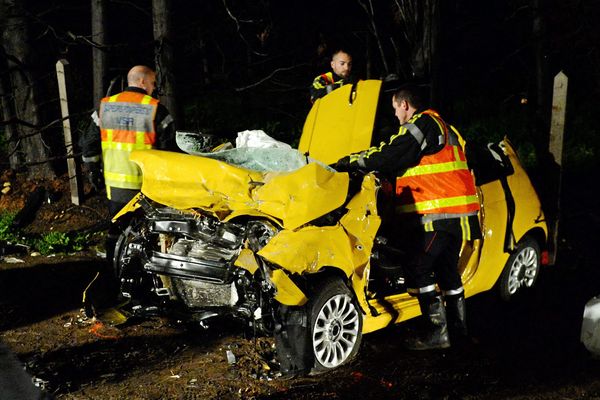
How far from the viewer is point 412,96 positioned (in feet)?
18.1

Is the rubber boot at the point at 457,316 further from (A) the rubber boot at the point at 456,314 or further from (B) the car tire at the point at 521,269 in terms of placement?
(B) the car tire at the point at 521,269

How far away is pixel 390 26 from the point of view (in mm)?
12492

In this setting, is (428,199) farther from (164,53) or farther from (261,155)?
(164,53)

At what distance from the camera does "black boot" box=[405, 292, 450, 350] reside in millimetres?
5551

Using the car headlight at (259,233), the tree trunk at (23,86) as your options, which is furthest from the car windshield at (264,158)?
the tree trunk at (23,86)

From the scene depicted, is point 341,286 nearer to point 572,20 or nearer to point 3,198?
point 3,198

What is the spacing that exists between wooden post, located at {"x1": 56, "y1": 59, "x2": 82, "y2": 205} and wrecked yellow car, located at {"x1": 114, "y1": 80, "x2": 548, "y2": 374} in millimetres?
4136

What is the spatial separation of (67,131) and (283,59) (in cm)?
911

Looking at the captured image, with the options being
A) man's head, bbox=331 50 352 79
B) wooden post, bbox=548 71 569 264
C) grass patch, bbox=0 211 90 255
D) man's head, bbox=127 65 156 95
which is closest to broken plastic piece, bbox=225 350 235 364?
man's head, bbox=127 65 156 95

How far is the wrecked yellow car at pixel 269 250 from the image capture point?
15.8ft

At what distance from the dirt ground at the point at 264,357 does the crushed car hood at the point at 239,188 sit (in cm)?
88

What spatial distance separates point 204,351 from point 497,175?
288 centimetres

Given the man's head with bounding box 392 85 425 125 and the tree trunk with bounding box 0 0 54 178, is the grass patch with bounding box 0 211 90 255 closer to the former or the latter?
the tree trunk with bounding box 0 0 54 178

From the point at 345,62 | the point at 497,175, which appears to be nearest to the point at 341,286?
the point at 497,175
